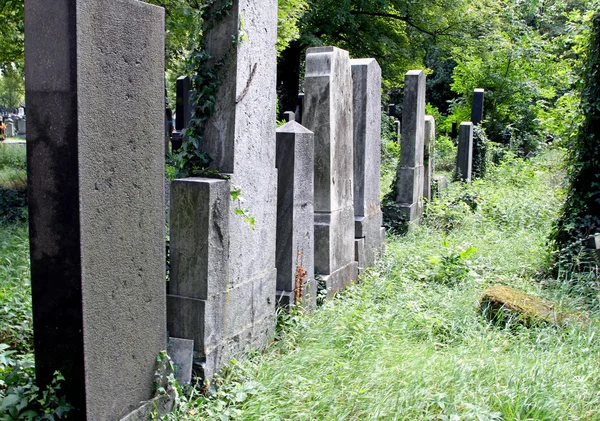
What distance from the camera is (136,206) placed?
309 cm

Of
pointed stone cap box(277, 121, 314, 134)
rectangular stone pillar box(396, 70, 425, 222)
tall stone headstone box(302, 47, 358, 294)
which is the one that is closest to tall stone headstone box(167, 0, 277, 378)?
pointed stone cap box(277, 121, 314, 134)

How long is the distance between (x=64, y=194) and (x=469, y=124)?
12.2 metres

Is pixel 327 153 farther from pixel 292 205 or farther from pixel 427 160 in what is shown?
pixel 427 160

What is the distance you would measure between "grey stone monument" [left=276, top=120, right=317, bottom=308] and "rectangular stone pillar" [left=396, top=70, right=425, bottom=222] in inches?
179

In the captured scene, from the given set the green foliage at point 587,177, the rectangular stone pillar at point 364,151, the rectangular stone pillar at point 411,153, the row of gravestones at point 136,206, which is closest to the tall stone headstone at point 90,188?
the row of gravestones at point 136,206

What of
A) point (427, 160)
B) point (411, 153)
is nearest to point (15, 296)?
point (411, 153)

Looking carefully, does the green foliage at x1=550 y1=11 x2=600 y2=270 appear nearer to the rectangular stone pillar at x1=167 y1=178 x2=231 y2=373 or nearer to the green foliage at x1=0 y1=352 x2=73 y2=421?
the rectangular stone pillar at x1=167 y1=178 x2=231 y2=373

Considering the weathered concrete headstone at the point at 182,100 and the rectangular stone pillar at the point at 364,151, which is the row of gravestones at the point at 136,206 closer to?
the rectangular stone pillar at the point at 364,151

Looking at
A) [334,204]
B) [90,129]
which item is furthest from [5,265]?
[90,129]

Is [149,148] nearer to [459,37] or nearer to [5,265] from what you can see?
[5,265]

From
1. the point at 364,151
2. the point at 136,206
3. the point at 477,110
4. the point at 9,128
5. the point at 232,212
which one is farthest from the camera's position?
the point at 9,128

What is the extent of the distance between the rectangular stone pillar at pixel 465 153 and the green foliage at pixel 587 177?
262 inches

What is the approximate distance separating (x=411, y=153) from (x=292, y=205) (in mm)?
5178

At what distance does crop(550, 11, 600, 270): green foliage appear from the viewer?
6590 mm
